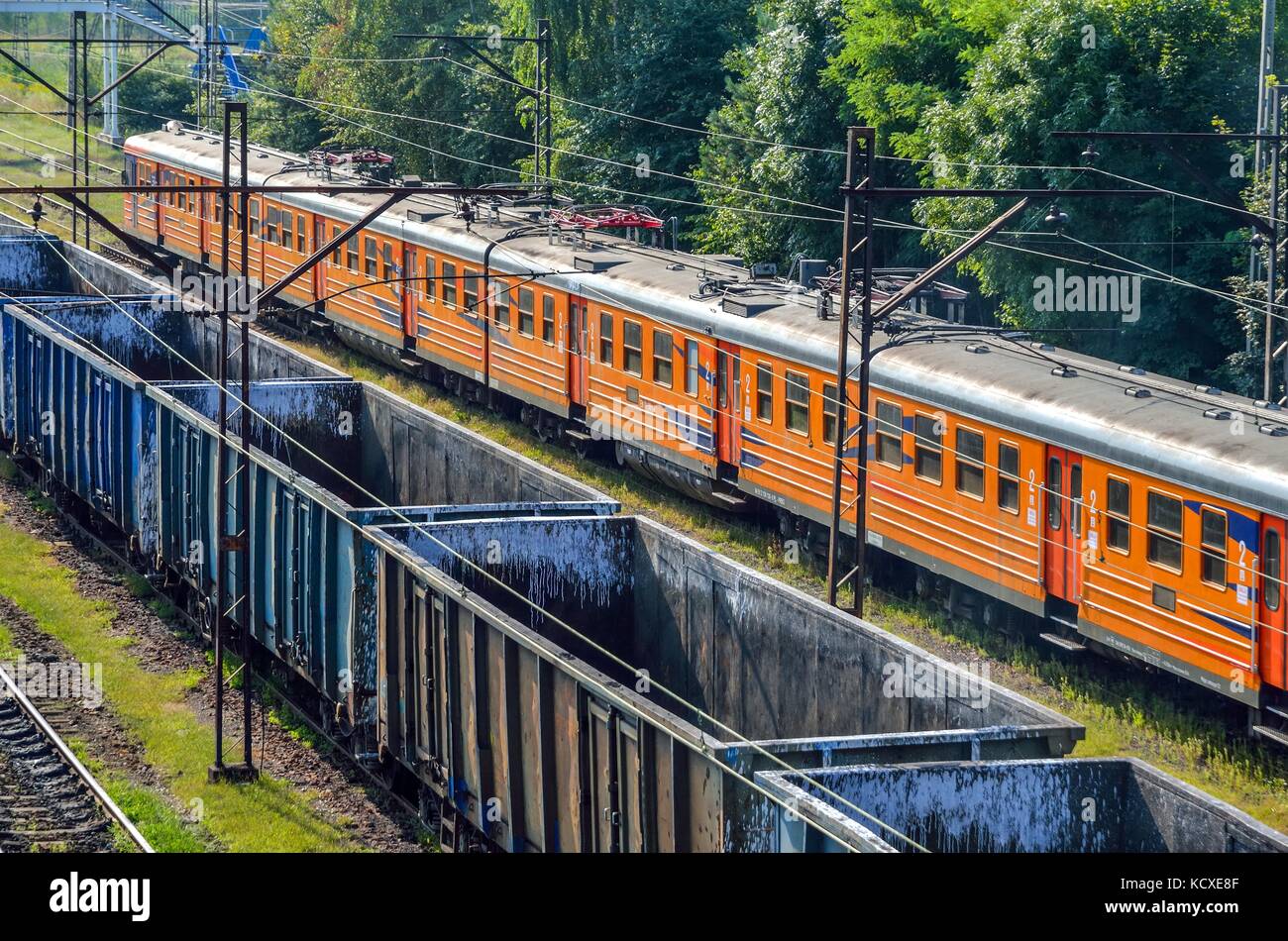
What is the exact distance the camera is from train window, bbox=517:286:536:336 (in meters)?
28.0

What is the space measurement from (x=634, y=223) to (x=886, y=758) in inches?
777

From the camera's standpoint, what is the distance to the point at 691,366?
78.6 ft

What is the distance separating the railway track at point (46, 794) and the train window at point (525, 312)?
39.0 feet

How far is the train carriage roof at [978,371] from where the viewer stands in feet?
53.2

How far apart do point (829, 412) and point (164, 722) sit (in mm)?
8130

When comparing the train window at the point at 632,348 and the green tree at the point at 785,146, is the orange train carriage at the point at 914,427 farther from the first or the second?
the green tree at the point at 785,146

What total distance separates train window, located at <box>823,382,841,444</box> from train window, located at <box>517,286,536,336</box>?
7.76 metres

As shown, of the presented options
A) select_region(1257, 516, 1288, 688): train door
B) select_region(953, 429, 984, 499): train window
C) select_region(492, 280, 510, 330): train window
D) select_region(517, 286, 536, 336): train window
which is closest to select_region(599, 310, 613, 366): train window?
select_region(517, 286, 536, 336): train window

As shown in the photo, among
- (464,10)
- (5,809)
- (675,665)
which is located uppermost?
(464,10)

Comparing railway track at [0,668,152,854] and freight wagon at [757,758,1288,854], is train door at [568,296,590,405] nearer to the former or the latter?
railway track at [0,668,152,854]

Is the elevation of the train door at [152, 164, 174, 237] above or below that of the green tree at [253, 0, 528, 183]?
below

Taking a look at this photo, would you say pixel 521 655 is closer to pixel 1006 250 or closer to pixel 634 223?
pixel 634 223
